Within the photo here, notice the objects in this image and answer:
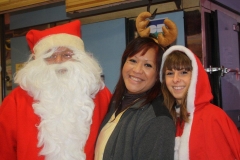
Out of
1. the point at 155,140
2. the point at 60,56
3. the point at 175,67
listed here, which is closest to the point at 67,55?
the point at 60,56

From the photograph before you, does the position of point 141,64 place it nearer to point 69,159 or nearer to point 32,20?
point 69,159

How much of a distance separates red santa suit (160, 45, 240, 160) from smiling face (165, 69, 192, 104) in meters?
0.04

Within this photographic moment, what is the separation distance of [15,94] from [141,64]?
0.70 m

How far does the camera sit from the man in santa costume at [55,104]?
152 cm

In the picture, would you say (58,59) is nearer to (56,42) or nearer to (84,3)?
(56,42)

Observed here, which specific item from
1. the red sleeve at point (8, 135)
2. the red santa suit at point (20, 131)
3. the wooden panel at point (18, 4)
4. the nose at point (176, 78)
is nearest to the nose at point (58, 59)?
the red santa suit at point (20, 131)

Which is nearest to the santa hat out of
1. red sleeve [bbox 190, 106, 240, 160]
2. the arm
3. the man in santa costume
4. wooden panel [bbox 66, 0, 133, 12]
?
the man in santa costume

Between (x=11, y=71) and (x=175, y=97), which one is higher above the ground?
(x=11, y=71)

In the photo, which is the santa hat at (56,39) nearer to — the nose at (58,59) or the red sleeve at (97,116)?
the nose at (58,59)

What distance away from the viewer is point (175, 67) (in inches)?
62.8

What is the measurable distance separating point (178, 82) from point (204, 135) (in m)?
0.30

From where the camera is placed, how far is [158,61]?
163cm

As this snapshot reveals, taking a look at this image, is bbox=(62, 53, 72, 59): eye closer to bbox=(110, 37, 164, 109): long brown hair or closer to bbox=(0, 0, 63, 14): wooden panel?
bbox=(110, 37, 164, 109): long brown hair

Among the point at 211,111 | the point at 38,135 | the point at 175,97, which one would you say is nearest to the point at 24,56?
the point at 38,135
